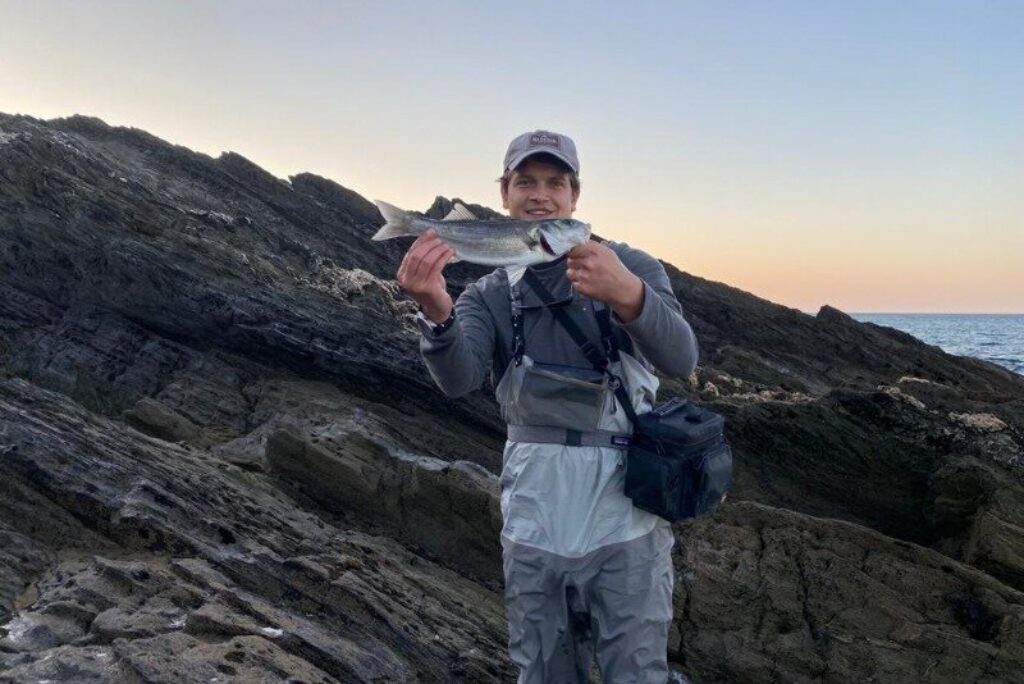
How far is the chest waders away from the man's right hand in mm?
720

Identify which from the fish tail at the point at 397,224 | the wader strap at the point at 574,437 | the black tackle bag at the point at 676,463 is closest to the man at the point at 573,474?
the wader strap at the point at 574,437

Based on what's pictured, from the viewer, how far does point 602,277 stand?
4.08m

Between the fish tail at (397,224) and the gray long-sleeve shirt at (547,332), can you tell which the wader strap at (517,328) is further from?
the fish tail at (397,224)

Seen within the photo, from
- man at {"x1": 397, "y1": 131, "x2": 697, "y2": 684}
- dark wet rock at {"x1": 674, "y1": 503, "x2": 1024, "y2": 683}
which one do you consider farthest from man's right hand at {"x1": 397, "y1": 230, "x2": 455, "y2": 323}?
dark wet rock at {"x1": 674, "y1": 503, "x2": 1024, "y2": 683}

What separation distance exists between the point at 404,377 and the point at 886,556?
8.66 meters

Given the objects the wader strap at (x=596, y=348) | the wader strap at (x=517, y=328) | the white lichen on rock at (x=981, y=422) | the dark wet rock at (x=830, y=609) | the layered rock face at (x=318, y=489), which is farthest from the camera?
the white lichen on rock at (x=981, y=422)

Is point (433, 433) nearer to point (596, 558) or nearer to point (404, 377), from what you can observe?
point (404, 377)

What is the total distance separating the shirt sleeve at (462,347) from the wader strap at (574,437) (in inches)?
20.2

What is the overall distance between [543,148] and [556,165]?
0.54 feet

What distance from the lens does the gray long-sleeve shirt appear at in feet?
14.4

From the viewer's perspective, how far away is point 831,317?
24500 millimetres

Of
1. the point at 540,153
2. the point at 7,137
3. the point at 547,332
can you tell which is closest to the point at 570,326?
the point at 547,332

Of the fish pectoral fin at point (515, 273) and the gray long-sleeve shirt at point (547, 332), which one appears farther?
the fish pectoral fin at point (515, 273)

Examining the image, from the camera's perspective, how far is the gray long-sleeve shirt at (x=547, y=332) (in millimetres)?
4387
